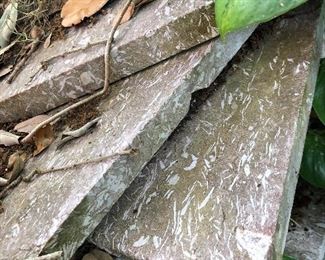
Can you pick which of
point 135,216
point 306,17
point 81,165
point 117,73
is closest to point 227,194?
point 135,216

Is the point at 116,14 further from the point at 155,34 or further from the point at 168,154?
the point at 168,154

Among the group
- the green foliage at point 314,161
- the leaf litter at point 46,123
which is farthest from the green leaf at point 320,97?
the leaf litter at point 46,123

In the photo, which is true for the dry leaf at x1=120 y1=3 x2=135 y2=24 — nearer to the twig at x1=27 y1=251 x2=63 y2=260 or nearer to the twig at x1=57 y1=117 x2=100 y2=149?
the twig at x1=57 y1=117 x2=100 y2=149

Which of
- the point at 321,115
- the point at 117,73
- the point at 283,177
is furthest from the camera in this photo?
the point at 321,115

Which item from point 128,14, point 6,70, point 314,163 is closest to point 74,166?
point 128,14

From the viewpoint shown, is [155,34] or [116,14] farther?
[116,14]
